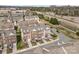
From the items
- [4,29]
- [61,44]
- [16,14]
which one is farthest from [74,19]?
[4,29]

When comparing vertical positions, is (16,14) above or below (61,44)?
above
